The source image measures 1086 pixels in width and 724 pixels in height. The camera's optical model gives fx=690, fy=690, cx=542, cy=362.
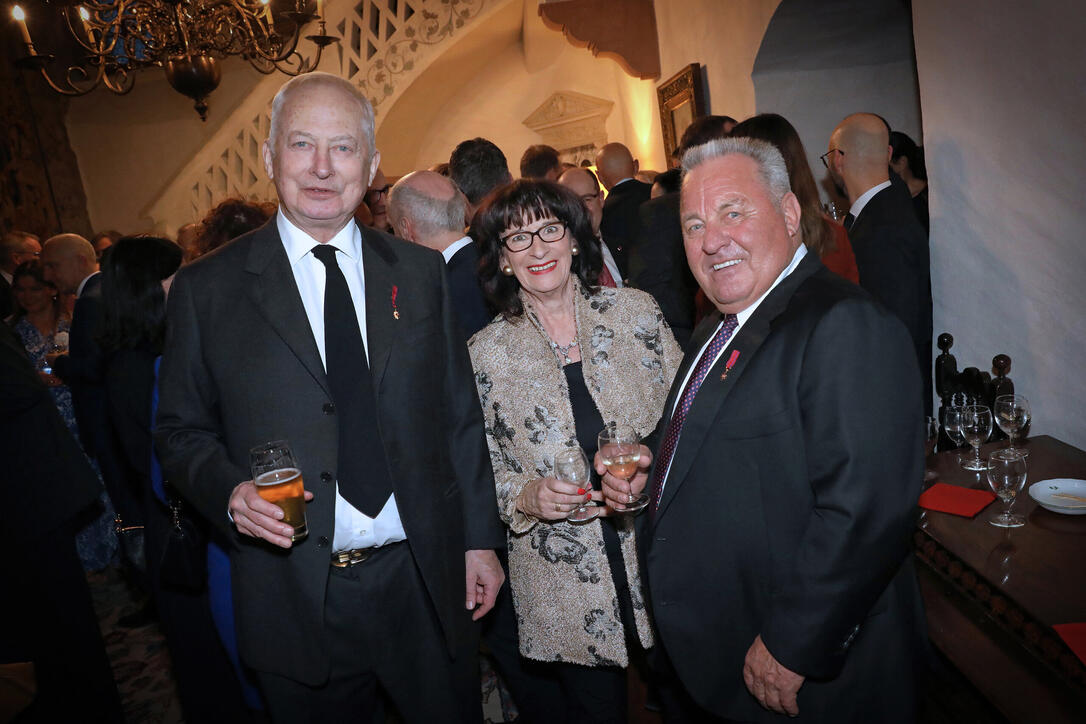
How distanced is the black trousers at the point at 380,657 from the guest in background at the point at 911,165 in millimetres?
3917

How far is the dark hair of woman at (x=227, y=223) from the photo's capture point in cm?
253

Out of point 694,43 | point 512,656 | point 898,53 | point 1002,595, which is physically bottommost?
point 512,656

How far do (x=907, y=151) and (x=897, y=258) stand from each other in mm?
1544

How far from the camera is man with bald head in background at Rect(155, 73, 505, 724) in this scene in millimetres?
1549

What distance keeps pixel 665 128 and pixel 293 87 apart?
6147 mm

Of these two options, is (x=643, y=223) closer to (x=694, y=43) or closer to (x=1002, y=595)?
(x=1002, y=595)

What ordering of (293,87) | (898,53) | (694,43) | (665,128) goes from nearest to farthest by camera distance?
1. (293,87)
2. (898,53)
3. (694,43)
4. (665,128)

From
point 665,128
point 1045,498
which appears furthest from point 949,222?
point 665,128

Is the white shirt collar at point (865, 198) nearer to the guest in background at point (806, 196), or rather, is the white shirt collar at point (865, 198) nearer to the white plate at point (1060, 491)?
the guest in background at point (806, 196)

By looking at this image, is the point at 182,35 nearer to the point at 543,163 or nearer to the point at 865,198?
the point at 543,163

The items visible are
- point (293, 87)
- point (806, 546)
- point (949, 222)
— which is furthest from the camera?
point (949, 222)

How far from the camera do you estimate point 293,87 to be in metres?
1.64

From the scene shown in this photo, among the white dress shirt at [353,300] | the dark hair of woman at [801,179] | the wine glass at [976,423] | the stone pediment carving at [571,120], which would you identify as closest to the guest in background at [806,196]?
the dark hair of woman at [801,179]

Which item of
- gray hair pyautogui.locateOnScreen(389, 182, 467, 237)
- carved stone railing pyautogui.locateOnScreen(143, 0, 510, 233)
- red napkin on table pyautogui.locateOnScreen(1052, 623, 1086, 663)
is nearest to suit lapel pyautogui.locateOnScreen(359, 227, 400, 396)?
gray hair pyautogui.locateOnScreen(389, 182, 467, 237)
